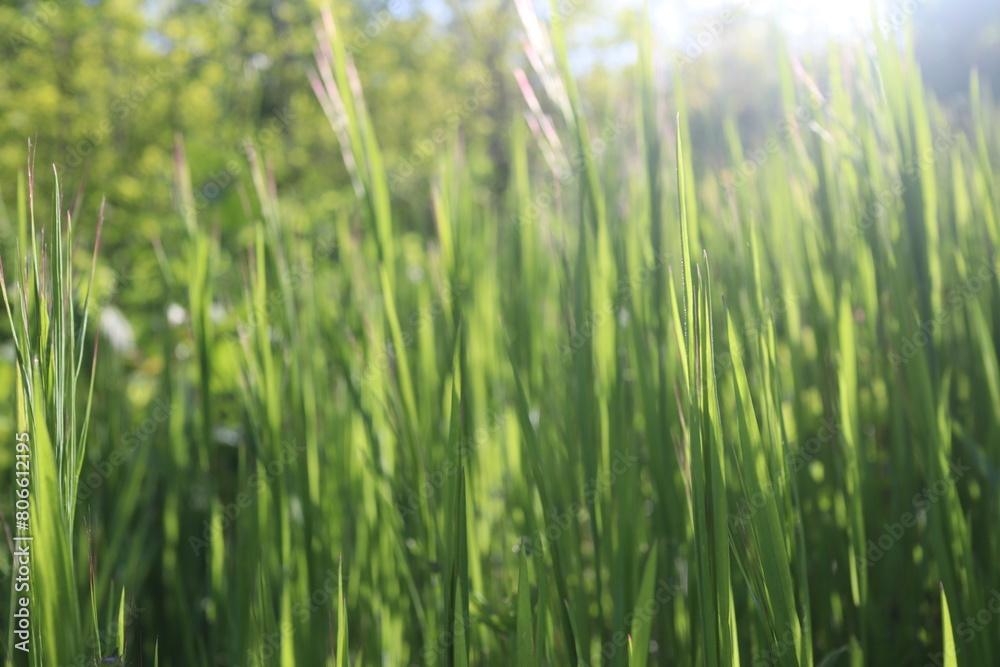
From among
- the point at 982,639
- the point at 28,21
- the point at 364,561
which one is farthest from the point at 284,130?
the point at 982,639

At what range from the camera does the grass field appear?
0.40 metres

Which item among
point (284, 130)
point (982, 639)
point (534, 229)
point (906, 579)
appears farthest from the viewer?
point (284, 130)

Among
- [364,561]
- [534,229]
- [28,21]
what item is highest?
[28,21]

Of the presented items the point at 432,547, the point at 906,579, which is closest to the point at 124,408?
the point at 432,547

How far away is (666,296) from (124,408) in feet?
3.08

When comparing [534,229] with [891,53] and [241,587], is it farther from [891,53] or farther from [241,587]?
[241,587]

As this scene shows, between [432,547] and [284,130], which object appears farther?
[284,130]

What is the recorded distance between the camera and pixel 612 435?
56cm

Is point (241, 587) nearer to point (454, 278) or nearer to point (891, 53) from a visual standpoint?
point (454, 278)

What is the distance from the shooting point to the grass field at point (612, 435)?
0.40 m

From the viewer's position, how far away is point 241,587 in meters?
0.59

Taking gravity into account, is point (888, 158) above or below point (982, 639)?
above

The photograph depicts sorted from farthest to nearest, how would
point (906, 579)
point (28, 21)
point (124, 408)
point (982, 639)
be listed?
point (28, 21) → point (124, 408) → point (906, 579) → point (982, 639)

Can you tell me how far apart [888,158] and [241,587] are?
0.68 metres
